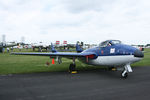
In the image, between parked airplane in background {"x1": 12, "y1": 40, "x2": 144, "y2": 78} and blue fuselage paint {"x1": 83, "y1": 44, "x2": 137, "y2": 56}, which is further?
blue fuselage paint {"x1": 83, "y1": 44, "x2": 137, "y2": 56}

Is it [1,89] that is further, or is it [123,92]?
[1,89]

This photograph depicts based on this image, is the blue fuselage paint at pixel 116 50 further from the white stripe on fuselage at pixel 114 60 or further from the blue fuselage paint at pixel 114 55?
the white stripe on fuselage at pixel 114 60

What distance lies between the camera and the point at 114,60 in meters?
8.49

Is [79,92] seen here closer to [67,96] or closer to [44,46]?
[67,96]

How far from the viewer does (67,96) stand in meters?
5.09

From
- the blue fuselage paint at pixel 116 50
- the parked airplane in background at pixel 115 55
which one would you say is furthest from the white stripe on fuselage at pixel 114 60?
the blue fuselage paint at pixel 116 50

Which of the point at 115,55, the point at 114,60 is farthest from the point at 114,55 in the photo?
the point at 114,60

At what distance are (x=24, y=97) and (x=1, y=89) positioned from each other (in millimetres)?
1780

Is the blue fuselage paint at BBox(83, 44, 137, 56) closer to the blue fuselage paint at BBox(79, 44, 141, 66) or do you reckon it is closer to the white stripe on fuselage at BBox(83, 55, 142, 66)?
the blue fuselage paint at BBox(79, 44, 141, 66)

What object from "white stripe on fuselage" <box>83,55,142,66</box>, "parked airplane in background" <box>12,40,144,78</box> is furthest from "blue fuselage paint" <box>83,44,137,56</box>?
"white stripe on fuselage" <box>83,55,142,66</box>

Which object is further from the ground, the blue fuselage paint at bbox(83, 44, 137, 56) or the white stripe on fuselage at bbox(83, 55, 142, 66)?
the blue fuselage paint at bbox(83, 44, 137, 56)

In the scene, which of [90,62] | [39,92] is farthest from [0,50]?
[39,92]

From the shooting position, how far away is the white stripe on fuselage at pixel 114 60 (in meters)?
7.66

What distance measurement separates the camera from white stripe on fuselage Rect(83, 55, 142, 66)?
766 cm
